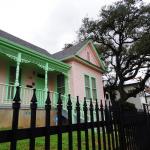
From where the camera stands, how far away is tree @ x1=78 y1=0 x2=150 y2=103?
23062mm

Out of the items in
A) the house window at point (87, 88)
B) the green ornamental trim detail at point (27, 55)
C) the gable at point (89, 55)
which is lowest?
the house window at point (87, 88)

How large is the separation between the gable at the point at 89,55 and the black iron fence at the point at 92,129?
11807mm

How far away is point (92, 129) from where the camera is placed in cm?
251

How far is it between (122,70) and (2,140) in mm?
25315

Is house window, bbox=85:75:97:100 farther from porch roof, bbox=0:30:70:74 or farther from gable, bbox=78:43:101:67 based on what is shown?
porch roof, bbox=0:30:70:74

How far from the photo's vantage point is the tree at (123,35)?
75.7ft

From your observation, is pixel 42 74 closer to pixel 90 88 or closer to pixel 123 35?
pixel 90 88

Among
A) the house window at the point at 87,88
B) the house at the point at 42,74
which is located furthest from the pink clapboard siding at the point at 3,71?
Answer: the house window at the point at 87,88

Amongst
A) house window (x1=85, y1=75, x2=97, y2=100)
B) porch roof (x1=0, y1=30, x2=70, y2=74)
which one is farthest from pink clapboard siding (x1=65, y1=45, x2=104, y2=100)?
A: porch roof (x1=0, y1=30, x2=70, y2=74)

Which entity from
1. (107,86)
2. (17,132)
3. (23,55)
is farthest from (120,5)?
(17,132)

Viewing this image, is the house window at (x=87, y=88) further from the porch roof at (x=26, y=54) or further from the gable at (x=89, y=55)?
the porch roof at (x=26, y=54)

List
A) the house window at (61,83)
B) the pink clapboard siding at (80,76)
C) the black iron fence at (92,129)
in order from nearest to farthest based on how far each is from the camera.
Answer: the black iron fence at (92,129) < the pink clapboard siding at (80,76) < the house window at (61,83)

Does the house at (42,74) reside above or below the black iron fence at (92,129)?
above

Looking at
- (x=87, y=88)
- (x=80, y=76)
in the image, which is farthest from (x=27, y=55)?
(x=87, y=88)
